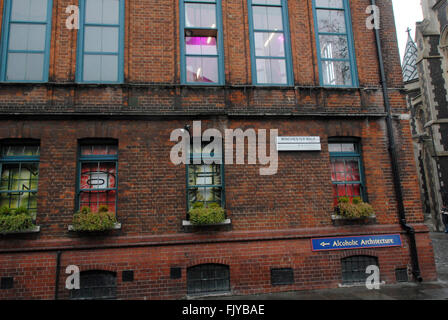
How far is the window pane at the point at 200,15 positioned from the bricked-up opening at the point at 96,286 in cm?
726

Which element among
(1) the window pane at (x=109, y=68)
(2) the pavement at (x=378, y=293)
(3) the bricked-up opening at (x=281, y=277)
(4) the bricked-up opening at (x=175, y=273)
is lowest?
(2) the pavement at (x=378, y=293)

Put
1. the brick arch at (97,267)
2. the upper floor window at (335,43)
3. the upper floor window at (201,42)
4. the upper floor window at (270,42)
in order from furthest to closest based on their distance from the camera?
the upper floor window at (335,43)
the upper floor window at (270,42)
the upper floor window at (201,42)
the brick arch at (97,267)

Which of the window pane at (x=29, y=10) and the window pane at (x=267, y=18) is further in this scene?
the window pane at (x=267, y=18)

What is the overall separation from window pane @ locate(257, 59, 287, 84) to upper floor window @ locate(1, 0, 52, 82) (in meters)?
5.96

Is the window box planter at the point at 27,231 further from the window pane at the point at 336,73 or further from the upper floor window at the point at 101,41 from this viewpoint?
the window pane at the point at 336,73

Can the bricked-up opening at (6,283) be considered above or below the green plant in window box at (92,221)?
below

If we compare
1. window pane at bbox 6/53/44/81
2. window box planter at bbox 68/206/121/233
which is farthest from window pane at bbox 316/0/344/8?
window box planter at bbox 68/206/121/233

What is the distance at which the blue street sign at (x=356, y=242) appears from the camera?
28.0ft

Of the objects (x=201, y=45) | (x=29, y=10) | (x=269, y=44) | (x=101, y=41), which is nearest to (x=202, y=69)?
(x=201, y=45)

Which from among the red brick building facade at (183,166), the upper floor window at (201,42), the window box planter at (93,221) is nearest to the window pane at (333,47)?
the red brick building facade at (183,166)

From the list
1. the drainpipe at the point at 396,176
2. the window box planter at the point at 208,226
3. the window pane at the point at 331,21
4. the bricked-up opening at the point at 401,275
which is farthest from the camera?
the window pane at the point at 331,21

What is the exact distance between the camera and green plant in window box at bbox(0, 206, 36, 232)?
735 centimetres

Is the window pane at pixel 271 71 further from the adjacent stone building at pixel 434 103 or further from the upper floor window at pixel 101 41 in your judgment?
the adjacent stone building at pixel 434 103

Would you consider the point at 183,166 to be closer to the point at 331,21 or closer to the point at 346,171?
the point at 346,171
